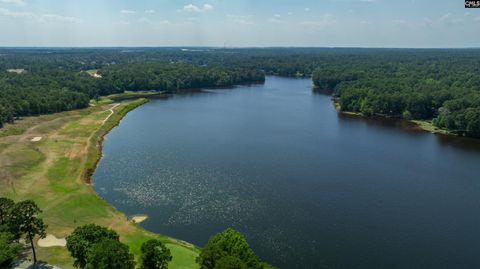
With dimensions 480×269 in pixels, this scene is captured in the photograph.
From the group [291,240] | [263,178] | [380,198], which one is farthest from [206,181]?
[380,198]

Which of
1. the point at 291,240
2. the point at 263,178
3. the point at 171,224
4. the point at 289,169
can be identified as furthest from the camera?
the point at 289,169

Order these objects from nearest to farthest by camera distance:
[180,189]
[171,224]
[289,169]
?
[171,224] → [180,189] → [289,169]

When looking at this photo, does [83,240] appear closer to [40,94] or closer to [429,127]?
[429,127]

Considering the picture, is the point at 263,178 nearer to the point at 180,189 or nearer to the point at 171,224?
the point at 180,189

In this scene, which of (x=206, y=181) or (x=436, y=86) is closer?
(x=206, y=181)

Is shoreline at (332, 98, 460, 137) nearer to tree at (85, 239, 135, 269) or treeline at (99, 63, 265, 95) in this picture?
treeline at (99, 63, 265, 95)

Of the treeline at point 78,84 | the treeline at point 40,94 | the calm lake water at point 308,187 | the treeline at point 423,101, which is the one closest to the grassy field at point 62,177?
the calm lake water at point 308,187

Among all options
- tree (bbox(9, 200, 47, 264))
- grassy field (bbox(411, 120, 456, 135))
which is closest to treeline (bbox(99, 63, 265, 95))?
grassy field (bbox(411, 120, 456, 135))
